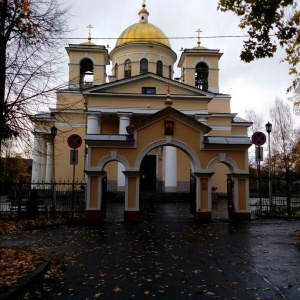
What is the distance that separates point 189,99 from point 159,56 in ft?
24.6

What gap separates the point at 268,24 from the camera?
680 cm

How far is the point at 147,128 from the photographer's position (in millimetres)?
14664

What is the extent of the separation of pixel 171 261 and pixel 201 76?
89.2 feet

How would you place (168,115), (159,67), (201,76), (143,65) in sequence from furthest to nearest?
(159,67) → (143,65) → (201,76) → (168,115)

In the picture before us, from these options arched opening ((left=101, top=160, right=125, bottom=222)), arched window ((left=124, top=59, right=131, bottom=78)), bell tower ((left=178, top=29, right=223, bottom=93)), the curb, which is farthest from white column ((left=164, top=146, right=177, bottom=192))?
the curb

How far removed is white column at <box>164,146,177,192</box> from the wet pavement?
14371mm

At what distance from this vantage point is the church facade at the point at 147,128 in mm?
14422

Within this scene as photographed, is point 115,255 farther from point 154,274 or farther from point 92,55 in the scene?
point 92,55

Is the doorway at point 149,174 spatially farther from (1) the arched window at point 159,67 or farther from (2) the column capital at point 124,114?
(1) the arched window at point 159,67

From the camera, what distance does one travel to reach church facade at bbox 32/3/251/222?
14422 mm

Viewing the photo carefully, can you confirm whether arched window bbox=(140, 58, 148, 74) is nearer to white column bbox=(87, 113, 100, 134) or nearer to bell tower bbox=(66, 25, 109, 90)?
bell tower bbox=(66, 25, 109, 90)

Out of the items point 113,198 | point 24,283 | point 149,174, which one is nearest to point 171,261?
point 24,283

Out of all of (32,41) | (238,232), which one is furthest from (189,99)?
(32,41)

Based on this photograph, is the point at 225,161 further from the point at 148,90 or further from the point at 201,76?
the point at 201,76
